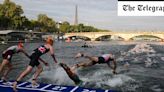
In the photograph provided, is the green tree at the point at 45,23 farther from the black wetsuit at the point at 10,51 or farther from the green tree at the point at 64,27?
the black wetsuit at the point at 10,51

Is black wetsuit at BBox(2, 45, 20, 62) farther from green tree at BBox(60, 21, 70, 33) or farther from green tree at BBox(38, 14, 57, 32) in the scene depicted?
green tree at BBox(60, 21, 70, 33)

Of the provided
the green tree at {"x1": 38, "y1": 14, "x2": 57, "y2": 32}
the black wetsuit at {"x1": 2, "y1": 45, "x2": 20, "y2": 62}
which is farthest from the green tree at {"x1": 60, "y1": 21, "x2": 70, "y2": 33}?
the black wetsuit at {"x1": 2, "y1": 45, "x2": 20, "y2": 62}

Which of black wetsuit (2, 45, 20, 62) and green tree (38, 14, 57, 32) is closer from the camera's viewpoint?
black wetsuit (2, 45, 20, 62)

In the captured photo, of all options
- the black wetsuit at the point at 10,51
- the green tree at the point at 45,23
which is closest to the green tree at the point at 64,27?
the green tree at the point at 45,23

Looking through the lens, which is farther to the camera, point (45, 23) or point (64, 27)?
point (64, 27)

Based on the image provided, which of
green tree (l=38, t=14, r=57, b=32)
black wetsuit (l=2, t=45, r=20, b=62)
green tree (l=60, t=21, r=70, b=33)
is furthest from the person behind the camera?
green tree (l=60, t=21, r=70, b=33)

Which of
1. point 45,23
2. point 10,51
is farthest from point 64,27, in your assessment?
point 10,51

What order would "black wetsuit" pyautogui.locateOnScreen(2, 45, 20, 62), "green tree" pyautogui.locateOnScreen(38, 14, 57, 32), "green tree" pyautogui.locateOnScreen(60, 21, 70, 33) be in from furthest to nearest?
"green tree" pyautogui.locateOnScreen(60, 21, 70, 33), "green tree" pyautogui.locateOnScreen(38, 14, 57, 32), "black wetsuit" pyautogui.locateOnScreen(2, 45, 20, 62)

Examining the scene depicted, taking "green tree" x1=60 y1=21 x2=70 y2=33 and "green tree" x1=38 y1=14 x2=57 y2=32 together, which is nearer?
"green tree" x1=38 y1=14 x2=57 y2=32

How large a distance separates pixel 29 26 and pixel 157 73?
123 m

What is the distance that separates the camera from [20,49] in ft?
50.0

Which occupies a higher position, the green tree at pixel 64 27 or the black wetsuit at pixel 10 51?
the black wetsuit at pixel 10 51

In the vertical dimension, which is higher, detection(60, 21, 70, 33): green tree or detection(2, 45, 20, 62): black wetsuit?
detection(2, 45, 20, 62): black wetsuit

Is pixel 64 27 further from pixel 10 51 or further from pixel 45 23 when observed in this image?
pixel 10 51
